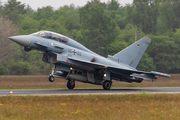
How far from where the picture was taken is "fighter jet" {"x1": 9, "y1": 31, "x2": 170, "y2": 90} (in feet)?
63.7

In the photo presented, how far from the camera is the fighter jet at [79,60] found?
19.4m

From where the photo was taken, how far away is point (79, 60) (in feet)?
66.6

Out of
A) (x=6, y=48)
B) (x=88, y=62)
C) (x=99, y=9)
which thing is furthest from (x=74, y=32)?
(x=88, y=62)

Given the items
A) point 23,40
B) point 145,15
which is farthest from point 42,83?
point 145,15

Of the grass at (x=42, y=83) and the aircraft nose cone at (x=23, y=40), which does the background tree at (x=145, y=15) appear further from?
the aircraft nose cone at (x=23, y=40)

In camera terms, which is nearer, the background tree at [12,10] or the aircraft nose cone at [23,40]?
the aircraft nose cone at [23,40]

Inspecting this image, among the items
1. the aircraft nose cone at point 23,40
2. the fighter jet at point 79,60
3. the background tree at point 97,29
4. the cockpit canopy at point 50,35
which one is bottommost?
the fighter jet at point 79,60

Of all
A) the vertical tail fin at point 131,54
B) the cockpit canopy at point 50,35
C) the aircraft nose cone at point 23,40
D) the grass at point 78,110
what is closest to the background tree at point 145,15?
the vertical tail fin at point 131,54

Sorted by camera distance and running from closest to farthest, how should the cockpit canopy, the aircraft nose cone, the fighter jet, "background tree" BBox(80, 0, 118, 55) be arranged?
the aircraft nose cone
the fighter jet
the cockpit canopy
"background tree" BBox(80, 0, 118, 55)

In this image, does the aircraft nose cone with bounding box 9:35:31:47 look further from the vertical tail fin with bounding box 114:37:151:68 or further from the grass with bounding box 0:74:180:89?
the grass with bounding box 0:74:180:89

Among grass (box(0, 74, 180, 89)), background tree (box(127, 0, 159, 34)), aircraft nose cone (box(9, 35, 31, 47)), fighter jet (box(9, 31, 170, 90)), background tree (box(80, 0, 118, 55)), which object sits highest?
background tree (box(127, 0, 159, 34))

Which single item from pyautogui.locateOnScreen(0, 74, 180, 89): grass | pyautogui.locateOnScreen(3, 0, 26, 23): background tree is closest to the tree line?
pyautogui.locateOnScreen(3, 0, 26, 23): background tree

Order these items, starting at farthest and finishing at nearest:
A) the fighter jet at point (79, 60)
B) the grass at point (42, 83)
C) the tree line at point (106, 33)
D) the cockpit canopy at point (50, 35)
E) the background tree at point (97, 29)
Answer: the background tree at point (97, 29) < the tree line at point (106, 33) < the grass at point (42, 83) < the cockpit canopy at point (50, 35) < the fighter jet at point (79, 60)

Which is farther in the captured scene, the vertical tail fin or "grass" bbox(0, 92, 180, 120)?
the vertical tail fin
